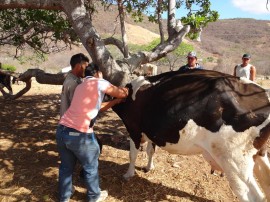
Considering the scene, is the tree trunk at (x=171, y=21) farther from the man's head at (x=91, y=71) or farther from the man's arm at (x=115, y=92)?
the man's head at (x=91, y=71)

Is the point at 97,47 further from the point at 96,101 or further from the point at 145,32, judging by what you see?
the point at 145,32

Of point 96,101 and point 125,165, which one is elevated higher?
point 96,101

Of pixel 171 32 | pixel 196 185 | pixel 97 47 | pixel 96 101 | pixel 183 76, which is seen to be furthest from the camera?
pixel 171 32

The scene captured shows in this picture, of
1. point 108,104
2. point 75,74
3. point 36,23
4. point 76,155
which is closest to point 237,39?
point 36,23

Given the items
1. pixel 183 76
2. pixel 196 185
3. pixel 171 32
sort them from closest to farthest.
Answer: pixel 183 76 → pixel 196 185 → pixel 171 32

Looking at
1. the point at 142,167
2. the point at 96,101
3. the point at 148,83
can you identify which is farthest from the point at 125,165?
the point at 96,101

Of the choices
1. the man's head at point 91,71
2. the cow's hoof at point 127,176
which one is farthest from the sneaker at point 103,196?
the man's head at point 91,71

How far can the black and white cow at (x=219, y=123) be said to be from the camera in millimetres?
3857

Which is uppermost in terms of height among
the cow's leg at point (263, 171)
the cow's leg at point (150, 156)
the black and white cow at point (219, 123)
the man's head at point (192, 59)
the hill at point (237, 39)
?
the man's head at point (192, 59)

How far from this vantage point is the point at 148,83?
16.3 feet

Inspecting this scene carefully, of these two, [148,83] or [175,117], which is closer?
[175,117]

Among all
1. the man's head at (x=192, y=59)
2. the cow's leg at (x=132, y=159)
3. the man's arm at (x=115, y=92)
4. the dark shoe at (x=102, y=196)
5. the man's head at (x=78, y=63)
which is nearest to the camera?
the man's arm at (x=115, y=92)

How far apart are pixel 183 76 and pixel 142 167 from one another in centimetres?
210

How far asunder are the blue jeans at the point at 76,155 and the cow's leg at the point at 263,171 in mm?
2194
